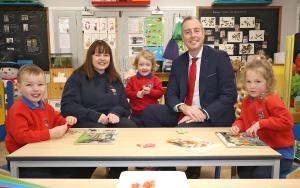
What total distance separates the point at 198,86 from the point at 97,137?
1.08 metres

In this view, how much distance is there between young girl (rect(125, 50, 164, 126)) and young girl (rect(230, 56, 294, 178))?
1.22 m

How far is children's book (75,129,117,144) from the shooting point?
1.60 m

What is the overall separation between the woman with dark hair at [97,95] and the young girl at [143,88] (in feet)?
1.33

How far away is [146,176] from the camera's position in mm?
955

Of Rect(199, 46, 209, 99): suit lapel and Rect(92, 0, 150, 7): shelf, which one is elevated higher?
Rect(92, 0, 150, 7): shelf

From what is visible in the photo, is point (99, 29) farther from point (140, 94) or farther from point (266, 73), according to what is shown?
point (266, 73)

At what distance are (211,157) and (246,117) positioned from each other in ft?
2.26

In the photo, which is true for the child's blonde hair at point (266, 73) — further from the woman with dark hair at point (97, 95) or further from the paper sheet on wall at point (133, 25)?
the paper sheet on wall at point (133, 25)

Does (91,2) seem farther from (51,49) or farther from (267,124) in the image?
(267,124)

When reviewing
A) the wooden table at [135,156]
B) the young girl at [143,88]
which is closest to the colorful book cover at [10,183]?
the wooden table at [135,156]

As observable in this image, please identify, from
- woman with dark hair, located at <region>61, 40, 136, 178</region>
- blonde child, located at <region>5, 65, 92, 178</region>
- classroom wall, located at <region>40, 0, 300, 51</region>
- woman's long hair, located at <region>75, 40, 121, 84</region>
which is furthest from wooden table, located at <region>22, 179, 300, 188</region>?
classroom wall, located at <region>40, 0, 300, 51</region>

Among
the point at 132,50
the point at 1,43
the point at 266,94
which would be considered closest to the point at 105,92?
the point at 266,94

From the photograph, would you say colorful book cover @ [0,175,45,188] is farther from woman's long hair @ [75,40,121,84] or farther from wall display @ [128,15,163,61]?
wall display @ [128,15,163,61]

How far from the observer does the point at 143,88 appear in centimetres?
304
